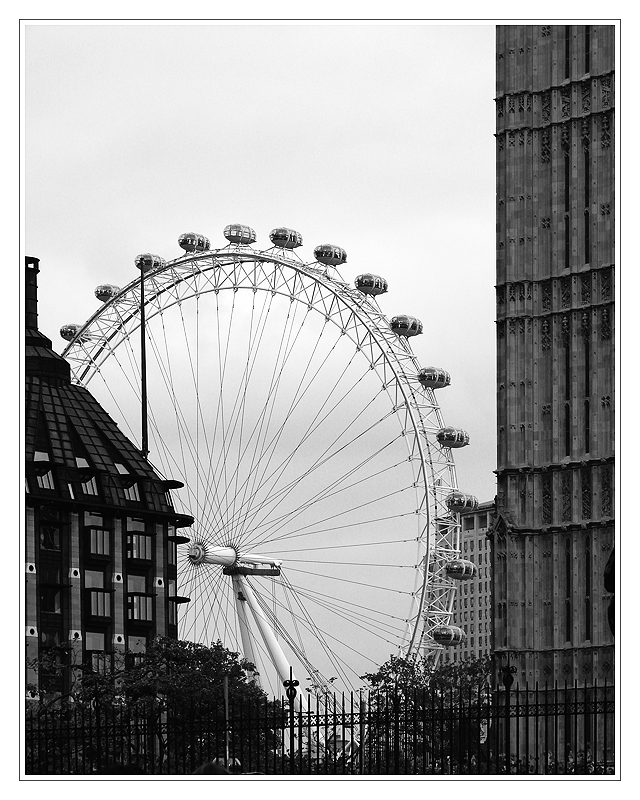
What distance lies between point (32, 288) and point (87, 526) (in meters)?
12.7

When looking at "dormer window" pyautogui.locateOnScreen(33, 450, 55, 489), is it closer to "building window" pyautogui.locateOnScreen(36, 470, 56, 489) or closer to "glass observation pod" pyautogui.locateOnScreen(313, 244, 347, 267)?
"building window" pyautogui.locateOnScreen(36, 470, 56, 489)

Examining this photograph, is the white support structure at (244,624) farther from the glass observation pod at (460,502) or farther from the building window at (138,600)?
the building window at (138,600)

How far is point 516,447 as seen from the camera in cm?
8156

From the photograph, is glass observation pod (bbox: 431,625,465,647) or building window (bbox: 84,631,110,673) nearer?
glass observation pod (bbox: 431,625,465,647)

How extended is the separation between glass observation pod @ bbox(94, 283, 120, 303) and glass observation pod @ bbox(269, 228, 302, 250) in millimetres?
11678

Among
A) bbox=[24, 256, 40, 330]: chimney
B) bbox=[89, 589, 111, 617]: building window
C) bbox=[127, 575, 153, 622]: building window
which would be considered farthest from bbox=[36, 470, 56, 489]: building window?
bbox=[24, 256, 40, 330]: chimney

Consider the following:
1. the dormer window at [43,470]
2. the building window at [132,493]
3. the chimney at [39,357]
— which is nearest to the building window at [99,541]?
the building window at [132,493]

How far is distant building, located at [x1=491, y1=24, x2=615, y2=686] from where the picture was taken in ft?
260

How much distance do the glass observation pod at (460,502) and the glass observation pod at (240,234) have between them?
45.7ft

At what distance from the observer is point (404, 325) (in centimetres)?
8381

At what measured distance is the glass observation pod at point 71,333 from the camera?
95.6 metres

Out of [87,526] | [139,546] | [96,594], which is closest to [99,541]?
[87,526]
